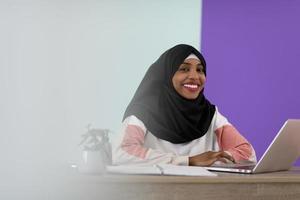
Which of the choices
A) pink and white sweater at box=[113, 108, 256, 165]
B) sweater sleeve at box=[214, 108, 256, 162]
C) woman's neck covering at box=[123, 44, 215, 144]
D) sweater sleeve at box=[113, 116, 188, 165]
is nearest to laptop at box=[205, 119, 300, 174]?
sweater sleeve at box=[113, 116, 188, 165]

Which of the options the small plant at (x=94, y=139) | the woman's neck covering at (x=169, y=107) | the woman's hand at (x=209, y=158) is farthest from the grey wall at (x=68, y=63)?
→ the small plant at (x=94, y=139)

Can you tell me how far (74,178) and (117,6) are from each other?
2.38 m

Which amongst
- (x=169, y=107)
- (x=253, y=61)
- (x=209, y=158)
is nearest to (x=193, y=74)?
(x=169, y=107)

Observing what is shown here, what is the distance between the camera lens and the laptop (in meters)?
1.59

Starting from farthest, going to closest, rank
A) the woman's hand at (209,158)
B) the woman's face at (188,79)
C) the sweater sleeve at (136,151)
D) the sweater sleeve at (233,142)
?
the woman's face at (188,79) < the sweater sleeve at (233,142) < the sweater sleeve at (136,151) < the woman's hand at (209,158)

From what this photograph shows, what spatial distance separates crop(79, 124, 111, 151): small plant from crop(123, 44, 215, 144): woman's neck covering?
1061 millimetres

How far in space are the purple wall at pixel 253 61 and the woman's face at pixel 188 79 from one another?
1.03 m

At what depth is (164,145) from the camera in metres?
2.52

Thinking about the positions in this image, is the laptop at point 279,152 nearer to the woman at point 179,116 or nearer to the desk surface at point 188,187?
the desk surface at point 188,187

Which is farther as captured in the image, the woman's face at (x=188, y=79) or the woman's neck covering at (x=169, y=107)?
the woman's face at (x=188, y=79)

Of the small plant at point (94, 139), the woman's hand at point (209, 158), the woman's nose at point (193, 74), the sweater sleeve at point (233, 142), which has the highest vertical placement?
the woman's nose at point (193, 74)

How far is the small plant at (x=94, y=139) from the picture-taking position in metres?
1.40

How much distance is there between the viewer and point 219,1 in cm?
368

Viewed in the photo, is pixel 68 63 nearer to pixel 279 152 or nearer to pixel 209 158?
pixel 209 158
